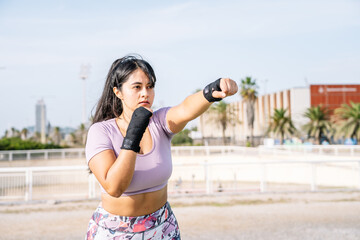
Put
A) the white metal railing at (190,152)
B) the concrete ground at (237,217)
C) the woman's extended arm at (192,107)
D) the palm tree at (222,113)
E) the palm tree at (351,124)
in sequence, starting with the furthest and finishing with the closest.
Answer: the palm tree at (222,113) < the palm tree at (351,124) < the white metal railing at (190,152) < the concrete ground at (237,217) < the woman's extended arm at (192,107)

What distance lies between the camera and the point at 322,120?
48375mm

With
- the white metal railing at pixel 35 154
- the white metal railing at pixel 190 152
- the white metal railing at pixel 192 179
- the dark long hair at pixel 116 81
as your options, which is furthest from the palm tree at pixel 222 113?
the dark long hair at pixel 116 81

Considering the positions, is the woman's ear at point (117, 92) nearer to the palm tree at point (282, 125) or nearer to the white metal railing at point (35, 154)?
the white metal railing at point (35, 154)

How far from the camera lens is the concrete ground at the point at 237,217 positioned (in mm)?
7086

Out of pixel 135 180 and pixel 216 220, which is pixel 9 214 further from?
→ pixel 135 180

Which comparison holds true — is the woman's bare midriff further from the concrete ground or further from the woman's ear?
the concrete ground

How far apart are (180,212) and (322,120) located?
43.3 metres

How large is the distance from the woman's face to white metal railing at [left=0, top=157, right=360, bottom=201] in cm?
905

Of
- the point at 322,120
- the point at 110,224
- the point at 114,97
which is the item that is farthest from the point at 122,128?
the point at 322,120

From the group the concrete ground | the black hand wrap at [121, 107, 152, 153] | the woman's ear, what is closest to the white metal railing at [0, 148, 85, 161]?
the concrete ground

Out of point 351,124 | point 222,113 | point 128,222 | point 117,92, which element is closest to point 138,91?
point 117,92

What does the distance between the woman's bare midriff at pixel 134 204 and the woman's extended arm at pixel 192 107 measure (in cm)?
40

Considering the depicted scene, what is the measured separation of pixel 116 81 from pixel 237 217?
6.92 meters

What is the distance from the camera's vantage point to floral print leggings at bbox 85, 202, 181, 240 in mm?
2074
